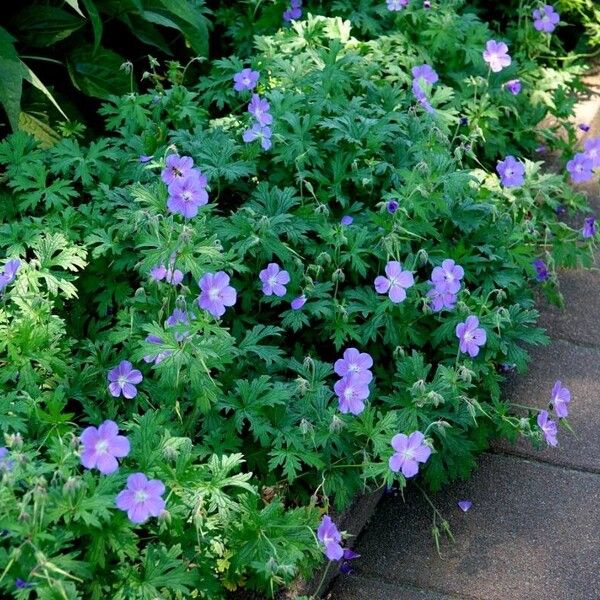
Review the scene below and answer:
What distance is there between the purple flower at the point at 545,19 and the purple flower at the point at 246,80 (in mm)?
1480

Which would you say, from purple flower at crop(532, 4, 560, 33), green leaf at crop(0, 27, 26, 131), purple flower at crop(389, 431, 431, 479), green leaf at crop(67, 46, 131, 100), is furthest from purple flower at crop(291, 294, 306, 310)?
purple flower at crop(532, 4, 560, 33)

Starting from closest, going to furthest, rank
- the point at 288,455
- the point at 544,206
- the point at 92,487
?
the point at 92,487, the point at 288,455, the point at 544,206

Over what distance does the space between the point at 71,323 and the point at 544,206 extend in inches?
68.1

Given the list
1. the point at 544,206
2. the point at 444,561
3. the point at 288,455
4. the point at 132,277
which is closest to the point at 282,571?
the point at 288,455

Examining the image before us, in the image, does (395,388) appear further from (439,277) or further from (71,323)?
(71,323)

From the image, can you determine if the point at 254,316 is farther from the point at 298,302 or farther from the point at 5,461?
the point at 5,461

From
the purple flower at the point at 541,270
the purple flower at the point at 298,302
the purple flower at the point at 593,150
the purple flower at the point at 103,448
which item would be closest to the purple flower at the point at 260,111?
the purple flower at the point at 298,302

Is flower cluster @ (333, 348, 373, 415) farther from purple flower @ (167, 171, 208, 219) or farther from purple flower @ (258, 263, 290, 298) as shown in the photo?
purple flower @ (167, 171, 208, 219)

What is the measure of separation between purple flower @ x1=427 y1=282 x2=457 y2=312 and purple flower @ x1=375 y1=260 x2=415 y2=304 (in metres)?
0.08

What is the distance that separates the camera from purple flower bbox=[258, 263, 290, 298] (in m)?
2.91

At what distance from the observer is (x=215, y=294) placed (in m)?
2.65

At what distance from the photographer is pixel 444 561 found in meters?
2.88

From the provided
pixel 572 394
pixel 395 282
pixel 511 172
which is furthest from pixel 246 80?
pixel 572 394

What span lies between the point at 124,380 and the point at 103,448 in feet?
1.57
